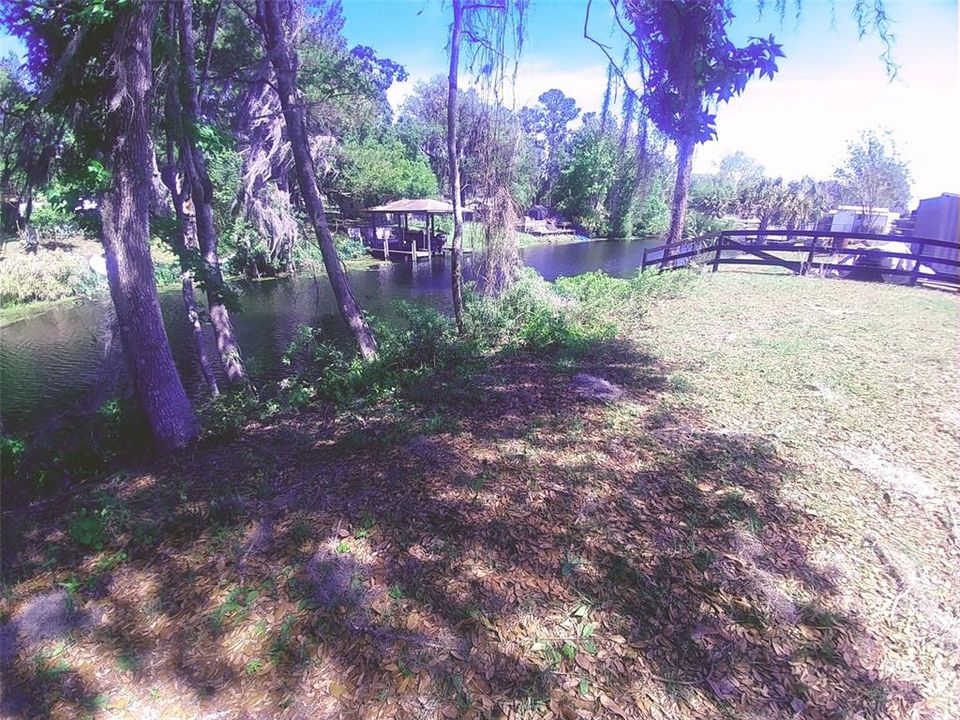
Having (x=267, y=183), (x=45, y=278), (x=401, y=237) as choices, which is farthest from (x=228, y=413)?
(x=401, y=237)

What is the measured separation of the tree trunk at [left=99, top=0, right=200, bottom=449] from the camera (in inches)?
178

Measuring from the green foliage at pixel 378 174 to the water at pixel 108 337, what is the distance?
30.2ft

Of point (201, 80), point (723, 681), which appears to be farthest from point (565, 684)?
point (201, 80)

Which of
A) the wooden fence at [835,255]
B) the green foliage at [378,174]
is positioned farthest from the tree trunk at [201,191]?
the green foliage at [378,174]

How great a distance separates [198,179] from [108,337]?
6.82 m

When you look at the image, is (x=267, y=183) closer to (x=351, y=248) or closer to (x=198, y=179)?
(x=351, y=248)

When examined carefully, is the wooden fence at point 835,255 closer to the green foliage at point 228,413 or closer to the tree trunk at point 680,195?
the tree trunk at point 680,195

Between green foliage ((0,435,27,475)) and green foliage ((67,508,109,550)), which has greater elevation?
green foliage ((67,508,109,550))

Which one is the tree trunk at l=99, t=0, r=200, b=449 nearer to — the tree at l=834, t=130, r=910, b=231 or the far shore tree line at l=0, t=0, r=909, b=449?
the far shore tree line at l=0, t=0, r=909, b=449

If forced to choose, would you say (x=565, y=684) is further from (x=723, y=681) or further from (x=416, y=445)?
(x=416, y=445)

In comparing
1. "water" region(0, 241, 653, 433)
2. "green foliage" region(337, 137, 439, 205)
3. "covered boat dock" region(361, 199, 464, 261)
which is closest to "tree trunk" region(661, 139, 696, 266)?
"water" region(0, 241, 653, 433)

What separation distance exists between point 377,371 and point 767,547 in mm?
5784

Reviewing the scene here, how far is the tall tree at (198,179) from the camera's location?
7203 mm

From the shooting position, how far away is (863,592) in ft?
8.45
